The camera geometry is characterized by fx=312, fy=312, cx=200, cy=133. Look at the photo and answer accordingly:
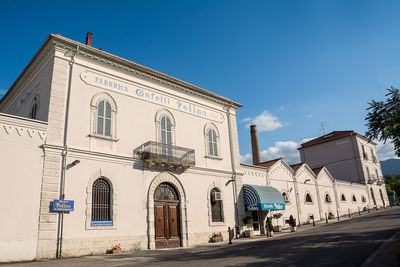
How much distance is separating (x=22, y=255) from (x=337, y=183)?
35.3 m

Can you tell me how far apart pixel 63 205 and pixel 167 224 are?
6409mm

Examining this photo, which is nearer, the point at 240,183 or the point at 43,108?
the point at 43,108

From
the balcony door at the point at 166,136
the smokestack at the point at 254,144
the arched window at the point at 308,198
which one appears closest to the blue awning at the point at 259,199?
the balcony door at the point at 166,136

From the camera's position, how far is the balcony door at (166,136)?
61.8ft

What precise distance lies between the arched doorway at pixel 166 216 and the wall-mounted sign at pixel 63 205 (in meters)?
5.11

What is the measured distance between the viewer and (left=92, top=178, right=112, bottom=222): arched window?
15312mm

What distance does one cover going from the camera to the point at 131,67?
18766 mm

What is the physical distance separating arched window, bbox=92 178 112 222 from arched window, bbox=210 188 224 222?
775 cm

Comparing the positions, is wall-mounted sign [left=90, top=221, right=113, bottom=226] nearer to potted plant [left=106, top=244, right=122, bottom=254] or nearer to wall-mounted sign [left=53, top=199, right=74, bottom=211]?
potted plant [left=106, top=244, right=122, bottom=254]

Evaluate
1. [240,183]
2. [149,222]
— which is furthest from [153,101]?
[240,183]

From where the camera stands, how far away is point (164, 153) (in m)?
18.7

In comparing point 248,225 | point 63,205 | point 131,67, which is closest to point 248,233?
point 248,225

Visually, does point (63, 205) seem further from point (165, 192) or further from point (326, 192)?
point (326, 192)

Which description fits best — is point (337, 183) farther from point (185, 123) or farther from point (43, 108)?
point (43, 108)
